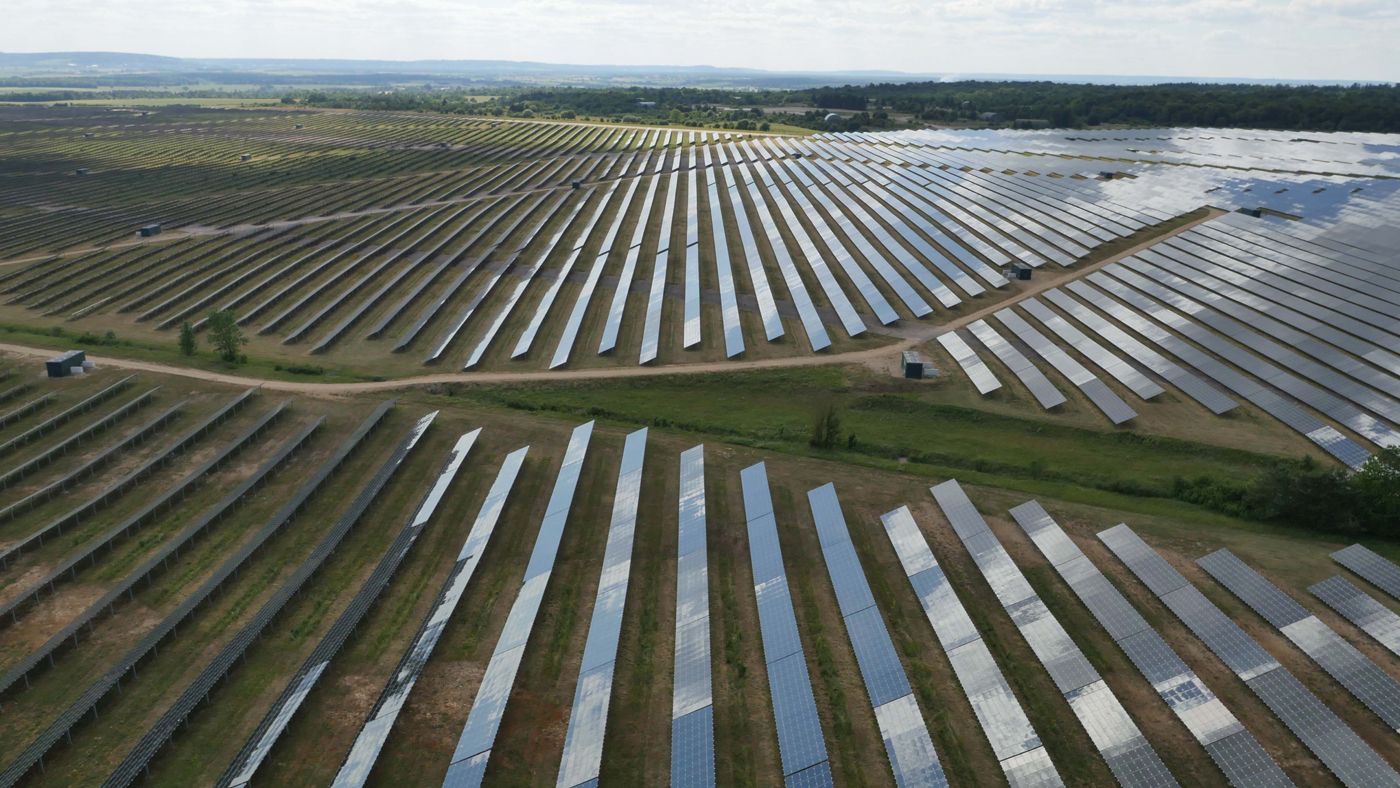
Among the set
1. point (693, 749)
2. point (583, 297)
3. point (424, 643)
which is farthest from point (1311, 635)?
point (583, 297)

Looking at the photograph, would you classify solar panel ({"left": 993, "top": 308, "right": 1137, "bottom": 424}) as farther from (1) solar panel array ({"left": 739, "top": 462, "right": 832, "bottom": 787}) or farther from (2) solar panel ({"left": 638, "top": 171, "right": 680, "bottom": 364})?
(2) solar panel ({"left": 638, "top": 171, "right": 680, "bottom": 364})

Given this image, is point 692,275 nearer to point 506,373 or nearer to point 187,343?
point 506,373

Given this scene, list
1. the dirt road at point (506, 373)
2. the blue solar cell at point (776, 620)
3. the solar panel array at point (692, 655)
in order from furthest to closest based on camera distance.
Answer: the dirt road at point (506, 373), the blue solar cell at point (776, 620), the solar panel array at point (692, 655)

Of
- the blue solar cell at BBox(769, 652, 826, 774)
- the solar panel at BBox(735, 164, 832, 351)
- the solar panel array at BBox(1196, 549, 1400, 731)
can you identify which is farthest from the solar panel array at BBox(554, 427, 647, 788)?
the solar panel array at BBox(1196, 549, 1400, 731)

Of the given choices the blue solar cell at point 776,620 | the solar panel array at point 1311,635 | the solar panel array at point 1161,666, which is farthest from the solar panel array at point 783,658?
the solar panel array at point 1311,635

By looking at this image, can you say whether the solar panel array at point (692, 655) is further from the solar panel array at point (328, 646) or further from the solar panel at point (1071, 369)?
the solar panel at point (1071, 369)

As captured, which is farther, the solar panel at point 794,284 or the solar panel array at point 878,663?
the solar panel at point 794,284

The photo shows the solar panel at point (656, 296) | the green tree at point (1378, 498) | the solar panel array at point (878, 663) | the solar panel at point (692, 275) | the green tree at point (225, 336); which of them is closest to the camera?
the solar panel array at point (878, 663)
